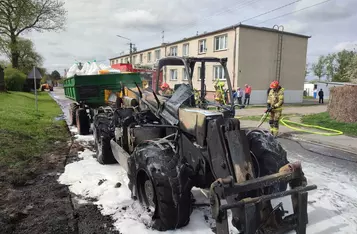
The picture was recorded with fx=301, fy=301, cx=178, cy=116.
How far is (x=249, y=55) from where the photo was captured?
2564 cm

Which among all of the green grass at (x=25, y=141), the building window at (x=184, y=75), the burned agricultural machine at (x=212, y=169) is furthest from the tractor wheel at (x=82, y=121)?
the building window at (x=184, y=75)

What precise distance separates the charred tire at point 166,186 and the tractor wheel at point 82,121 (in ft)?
21.4

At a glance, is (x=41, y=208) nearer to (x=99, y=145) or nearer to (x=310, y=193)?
(x=99, y=145)

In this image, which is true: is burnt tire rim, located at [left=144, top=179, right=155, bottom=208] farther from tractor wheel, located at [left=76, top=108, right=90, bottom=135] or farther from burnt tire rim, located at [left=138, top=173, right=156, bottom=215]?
tractor wheel, located at [left=76, top=108, right=90, bottom=135]

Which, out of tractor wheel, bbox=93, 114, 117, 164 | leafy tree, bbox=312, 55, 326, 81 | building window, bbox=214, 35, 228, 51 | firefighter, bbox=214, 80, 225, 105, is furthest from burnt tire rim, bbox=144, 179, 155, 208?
leafy tree, bbox=312, 55, 326, 81

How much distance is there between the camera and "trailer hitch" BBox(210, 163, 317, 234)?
9.04 ft

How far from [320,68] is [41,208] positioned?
7470 centimetres

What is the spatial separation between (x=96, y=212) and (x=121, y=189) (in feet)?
2.74

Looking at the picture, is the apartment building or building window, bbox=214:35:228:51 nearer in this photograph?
the apartment building

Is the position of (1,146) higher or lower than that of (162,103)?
lower

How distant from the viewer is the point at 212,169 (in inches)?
134

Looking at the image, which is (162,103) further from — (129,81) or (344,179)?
(129,81)

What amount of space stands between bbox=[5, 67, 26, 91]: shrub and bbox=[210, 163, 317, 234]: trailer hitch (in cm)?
3784

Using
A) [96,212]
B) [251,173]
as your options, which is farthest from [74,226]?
[251,173]
